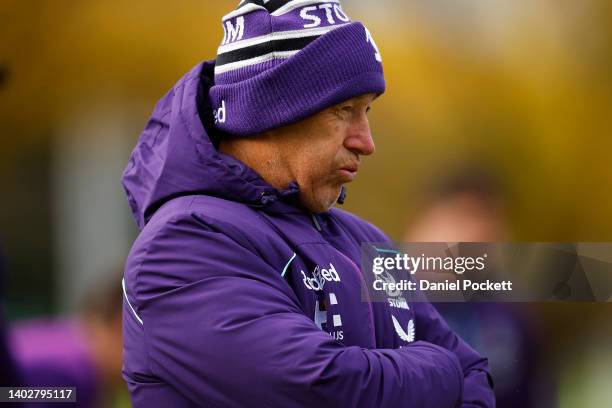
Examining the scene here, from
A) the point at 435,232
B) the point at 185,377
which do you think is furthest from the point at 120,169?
the point at 185,377

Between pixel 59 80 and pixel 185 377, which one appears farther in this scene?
pixel 59 80

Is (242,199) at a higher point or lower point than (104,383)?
higher

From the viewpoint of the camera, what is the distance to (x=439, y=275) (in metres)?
2.58

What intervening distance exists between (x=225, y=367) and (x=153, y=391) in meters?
0.21

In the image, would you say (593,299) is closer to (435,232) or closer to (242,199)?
(435,232)

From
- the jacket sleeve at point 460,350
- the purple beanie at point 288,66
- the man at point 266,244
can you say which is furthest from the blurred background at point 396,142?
the purple beanie at point 288,66

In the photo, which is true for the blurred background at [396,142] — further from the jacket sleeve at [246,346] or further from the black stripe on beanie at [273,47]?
the jacket sleeve at [246,346]

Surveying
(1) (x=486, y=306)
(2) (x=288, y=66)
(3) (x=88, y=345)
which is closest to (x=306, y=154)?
(2) (x=288, y=66)

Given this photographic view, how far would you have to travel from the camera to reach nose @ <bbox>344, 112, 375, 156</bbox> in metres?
1.73

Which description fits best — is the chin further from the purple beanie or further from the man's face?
the purple beanie

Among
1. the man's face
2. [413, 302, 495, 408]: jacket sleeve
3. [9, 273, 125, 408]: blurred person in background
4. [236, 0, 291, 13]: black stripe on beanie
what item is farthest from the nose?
[9, 273, 125, 408]: blurred person in background

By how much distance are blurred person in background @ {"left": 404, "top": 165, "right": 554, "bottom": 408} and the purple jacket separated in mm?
1121

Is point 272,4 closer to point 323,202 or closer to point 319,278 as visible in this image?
point 323,202

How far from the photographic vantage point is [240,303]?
1.47 meters
